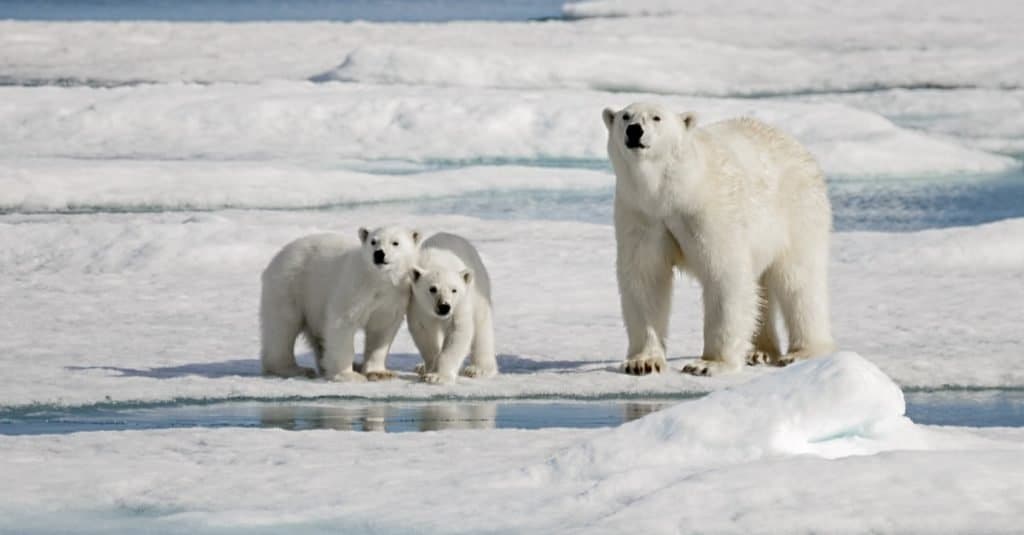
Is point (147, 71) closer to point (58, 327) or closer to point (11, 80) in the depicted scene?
point (11, 80)

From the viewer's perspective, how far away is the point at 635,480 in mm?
4336

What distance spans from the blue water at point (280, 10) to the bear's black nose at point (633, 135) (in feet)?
99.0

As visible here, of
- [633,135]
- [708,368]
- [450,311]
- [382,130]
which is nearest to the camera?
[450,311]

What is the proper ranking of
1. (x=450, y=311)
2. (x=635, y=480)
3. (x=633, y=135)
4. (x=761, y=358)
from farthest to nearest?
(x=761, y=358), (x=633, y=135), (x=450, y=311), (x=635, y=480)

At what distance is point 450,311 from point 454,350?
21cm

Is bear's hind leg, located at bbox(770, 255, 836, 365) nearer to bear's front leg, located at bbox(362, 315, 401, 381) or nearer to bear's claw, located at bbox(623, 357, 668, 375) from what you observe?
bear's claw, located at bbox(623, 357, 668, 375)

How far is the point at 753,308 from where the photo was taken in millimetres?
6871

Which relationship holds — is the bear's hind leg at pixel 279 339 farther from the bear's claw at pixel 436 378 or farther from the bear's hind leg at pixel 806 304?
the bear's hind leg at pixel 806 304

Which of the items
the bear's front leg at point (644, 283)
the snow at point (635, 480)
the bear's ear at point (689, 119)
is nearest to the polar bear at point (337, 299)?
the bear's front leg at point (644, 283)

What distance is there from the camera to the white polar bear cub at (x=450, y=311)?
6.53m

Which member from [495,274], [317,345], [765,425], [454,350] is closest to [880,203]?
[495,274]

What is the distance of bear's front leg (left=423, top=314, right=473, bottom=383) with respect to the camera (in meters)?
6.61

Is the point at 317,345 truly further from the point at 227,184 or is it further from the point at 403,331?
the point at 227,184

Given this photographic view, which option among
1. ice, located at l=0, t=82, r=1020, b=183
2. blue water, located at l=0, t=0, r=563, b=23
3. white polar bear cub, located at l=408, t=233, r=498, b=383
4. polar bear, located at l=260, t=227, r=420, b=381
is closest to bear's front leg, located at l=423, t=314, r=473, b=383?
white polar bear cub, located at l=408, t=233, r=498, b=383
